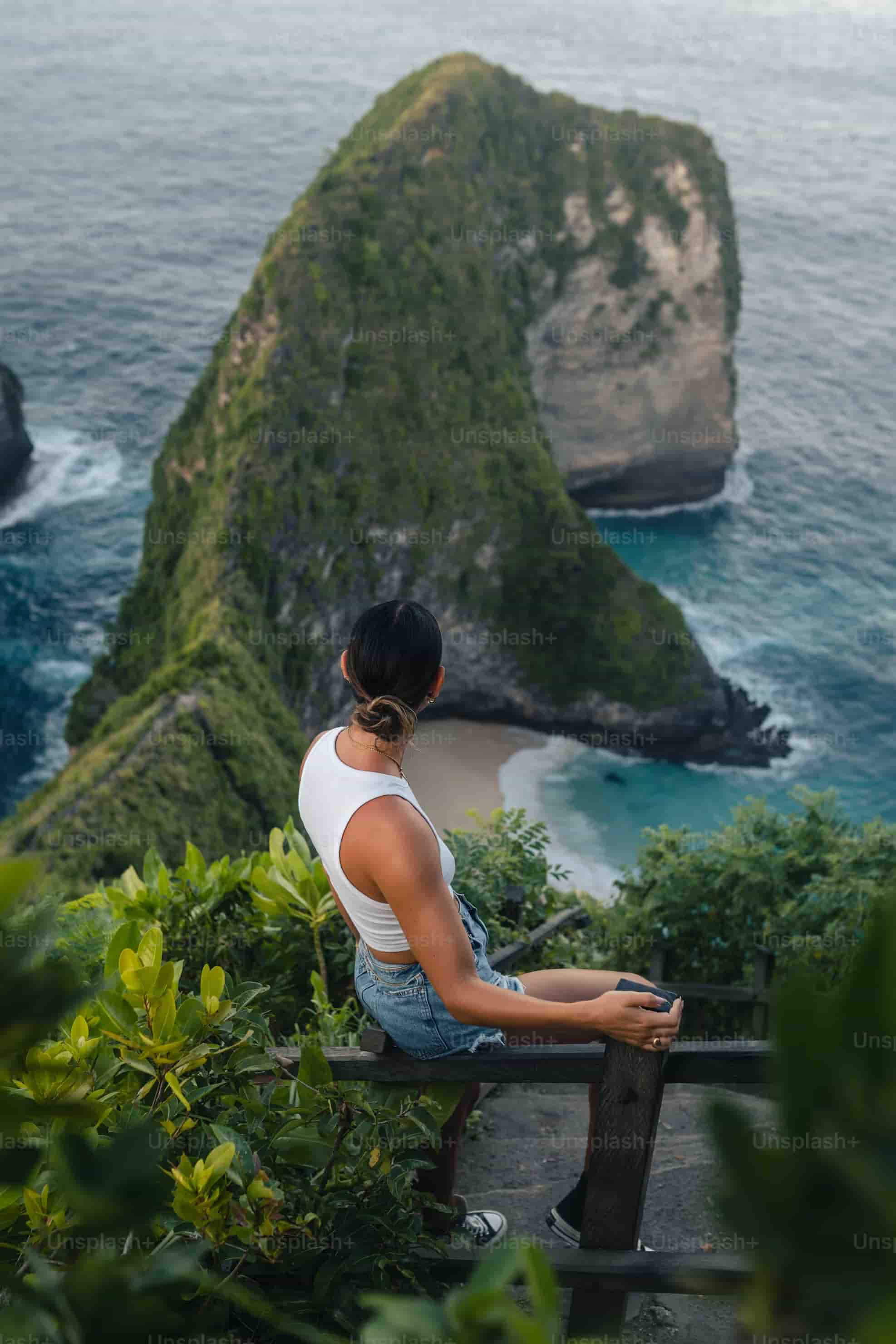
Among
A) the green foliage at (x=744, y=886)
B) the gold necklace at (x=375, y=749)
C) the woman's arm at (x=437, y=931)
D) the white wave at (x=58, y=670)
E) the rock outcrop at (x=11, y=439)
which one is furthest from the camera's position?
the rock outcrop at (x=11, y=439)

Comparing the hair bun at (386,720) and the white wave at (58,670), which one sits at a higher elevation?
the hair bun at (386,720)

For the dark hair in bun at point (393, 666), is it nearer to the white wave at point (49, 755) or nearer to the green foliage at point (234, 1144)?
the green foliage at point (234, 1144)

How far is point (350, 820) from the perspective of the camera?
10.5ft

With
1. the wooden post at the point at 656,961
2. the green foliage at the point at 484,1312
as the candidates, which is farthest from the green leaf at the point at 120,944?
the wooden post at the point at 656,961

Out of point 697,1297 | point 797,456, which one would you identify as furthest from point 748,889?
point 797,456

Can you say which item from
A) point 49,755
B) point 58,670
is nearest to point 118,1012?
point 49,755

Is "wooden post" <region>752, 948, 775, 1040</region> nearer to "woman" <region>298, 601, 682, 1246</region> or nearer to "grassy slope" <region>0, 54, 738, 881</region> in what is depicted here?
"woman" <region>298, 601, 682, 1246</region>

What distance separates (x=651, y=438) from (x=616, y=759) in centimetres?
2306

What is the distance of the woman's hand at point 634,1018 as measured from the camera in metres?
2.95

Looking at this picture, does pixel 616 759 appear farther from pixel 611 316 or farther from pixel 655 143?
pixel 655 143

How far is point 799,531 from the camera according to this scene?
6369 cm

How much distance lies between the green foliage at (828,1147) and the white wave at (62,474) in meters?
65.1

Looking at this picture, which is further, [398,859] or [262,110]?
[262,110]

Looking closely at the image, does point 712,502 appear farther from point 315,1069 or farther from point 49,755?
point 315,1069
